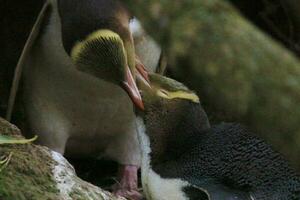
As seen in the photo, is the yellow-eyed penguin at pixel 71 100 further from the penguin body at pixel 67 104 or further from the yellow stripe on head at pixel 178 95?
the yellow stripe on head at pixel 178 95

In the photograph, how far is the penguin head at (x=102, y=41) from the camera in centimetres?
190

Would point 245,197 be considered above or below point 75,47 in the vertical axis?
below

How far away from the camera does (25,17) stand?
287 cm

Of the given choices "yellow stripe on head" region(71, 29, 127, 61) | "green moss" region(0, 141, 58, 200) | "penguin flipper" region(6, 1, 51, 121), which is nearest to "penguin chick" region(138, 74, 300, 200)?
"yellow stripe on head" region(71, 29, 127, 61)

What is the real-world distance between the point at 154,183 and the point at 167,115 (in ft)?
0.58

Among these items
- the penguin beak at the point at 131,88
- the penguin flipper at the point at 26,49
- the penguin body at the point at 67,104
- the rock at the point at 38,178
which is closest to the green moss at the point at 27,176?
the rock at the point at 38,178

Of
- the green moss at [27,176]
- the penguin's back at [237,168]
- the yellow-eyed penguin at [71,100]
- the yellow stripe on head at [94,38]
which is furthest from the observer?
the yellow-eyed penguin at [71,100]

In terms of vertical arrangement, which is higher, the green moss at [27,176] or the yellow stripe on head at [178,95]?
the green moss at [27,176]

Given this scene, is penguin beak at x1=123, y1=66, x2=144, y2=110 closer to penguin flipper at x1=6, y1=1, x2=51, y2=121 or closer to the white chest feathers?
the white chest feathers

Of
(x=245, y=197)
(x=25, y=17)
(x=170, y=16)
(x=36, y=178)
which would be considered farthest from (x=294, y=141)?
(x=25, y=17)

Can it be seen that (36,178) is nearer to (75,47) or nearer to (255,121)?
(75,47)

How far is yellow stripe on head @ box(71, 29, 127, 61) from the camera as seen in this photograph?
1920 mm

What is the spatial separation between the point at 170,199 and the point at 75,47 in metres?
0.45

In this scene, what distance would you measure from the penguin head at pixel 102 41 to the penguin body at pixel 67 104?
0.61 feet
